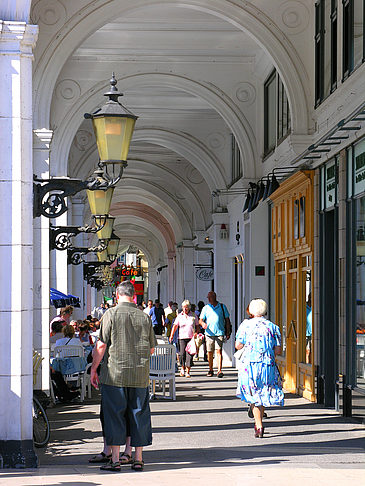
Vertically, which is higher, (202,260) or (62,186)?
(202,260)

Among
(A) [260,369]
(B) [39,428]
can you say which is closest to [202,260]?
(A) [260,369]

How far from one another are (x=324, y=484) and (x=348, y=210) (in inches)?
230

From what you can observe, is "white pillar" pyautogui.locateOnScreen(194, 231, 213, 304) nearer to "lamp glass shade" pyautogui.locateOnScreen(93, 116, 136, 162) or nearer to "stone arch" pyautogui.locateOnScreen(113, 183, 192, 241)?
"stone arch" pyautogui.locateOnScreen(113, 183, 192, 241)

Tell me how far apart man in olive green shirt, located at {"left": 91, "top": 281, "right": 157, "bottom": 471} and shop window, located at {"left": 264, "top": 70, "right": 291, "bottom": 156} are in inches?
375

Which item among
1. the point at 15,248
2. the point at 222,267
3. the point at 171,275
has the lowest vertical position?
the point at 15,248

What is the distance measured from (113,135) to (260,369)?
3.04 meters

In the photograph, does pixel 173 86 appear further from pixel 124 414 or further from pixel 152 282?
pixel 152 282

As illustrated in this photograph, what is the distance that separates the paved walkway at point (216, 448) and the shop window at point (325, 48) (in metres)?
4.44

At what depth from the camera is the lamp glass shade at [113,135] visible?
29.4ft

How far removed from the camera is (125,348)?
7980mm

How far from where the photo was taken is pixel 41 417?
30.9 feet

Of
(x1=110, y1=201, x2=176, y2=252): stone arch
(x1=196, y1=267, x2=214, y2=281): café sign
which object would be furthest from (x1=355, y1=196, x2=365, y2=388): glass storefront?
(x1=110, y1=201, x2=176, y2=252): stone arch

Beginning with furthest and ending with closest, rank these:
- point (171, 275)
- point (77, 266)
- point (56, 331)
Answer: point (171, 275) < point (77, 266) < point (56, 331)

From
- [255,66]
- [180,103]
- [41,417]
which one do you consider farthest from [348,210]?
[180,103]
